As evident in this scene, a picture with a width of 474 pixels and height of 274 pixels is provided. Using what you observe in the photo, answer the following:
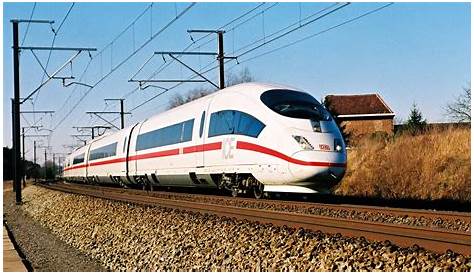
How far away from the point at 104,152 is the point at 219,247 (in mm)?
27779

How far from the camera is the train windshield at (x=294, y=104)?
14.9 metres

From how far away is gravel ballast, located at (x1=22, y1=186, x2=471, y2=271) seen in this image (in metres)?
7.00

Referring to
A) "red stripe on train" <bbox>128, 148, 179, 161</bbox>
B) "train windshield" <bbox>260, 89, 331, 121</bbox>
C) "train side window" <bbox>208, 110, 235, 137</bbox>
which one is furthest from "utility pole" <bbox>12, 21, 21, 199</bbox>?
"train windshield" <bbox>260, 89, 331, 121</bbox>

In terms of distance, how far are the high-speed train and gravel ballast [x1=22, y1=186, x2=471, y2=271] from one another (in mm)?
2306

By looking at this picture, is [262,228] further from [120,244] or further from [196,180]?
[196,180]

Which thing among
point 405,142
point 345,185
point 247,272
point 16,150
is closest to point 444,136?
point 405,142

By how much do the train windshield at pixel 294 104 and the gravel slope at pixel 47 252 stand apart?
5.32 m

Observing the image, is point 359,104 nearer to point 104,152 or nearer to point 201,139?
point 104,152

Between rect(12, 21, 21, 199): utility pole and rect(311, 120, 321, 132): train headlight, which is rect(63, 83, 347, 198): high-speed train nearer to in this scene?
rect(311, 120, 321, 132): train headlight

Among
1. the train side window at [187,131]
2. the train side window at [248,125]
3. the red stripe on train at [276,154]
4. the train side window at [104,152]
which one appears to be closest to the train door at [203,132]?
the train side window at [187,131]

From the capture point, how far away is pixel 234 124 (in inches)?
637

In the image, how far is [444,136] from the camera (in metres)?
21.9

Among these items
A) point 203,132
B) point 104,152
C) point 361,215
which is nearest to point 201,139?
point 203,132

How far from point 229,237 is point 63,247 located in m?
5.17
